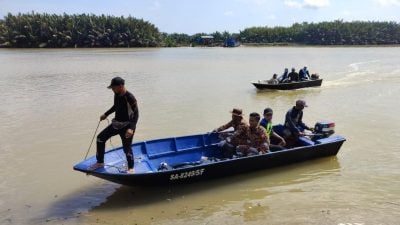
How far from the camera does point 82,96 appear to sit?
21609 mm

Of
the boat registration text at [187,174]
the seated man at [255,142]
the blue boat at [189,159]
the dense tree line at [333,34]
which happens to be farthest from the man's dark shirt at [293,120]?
the dense tree line at [333,34]

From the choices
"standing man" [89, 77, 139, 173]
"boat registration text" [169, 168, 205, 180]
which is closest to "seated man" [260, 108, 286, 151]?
"boat registration text" [169, 168, 205, 180]

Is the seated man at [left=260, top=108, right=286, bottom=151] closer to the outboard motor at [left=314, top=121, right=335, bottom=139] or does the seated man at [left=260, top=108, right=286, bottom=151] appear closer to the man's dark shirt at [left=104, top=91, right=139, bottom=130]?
the outboard motor at [left=314, top=121, right=335, bottom=139]

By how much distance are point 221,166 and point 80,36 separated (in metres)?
81.1

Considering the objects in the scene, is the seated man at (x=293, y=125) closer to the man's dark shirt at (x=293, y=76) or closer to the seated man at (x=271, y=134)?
the seated man at (x=271, y=134)

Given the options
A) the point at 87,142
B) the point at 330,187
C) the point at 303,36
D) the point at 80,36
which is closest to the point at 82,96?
the point at 87,142

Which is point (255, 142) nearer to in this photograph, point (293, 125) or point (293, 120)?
point (293, 125)

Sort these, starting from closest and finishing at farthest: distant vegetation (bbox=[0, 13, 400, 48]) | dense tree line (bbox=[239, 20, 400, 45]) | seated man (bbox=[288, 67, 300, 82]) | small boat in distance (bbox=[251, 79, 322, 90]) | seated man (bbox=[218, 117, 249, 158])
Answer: seated man (bbox=[218, 117, 249, 158]) → small boat in distance (bbox=[251, 79, 322, 90]) → seated man (bbox=[288, 67, 300, 82]) → distant vegetation (bbox=[0, 13, 400, 48]) → dense tree line (bbox=[239, 20, 400, 45])

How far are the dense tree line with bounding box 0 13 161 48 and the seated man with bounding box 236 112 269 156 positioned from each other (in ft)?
260

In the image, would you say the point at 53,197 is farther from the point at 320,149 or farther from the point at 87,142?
the point at 320,149

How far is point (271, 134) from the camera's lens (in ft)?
33.4

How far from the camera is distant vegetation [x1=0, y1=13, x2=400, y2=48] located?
268 ft

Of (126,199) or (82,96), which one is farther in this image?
(82,96)

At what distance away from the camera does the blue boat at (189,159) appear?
8.08 metres
